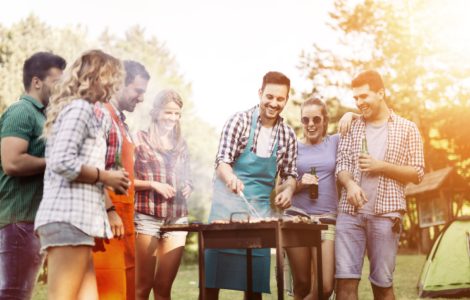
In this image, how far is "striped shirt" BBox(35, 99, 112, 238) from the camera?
3.18 meters

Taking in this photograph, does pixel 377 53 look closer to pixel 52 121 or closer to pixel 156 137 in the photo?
pixel 156 137

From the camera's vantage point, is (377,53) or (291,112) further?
(291,112)

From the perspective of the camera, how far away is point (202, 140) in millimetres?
27891

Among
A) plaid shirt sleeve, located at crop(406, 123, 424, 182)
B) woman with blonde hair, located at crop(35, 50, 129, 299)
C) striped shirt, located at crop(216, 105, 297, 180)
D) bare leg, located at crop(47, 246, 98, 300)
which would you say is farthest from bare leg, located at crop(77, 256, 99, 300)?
plaid shirt sleeve, located at crop(406, 123, 424, 182)

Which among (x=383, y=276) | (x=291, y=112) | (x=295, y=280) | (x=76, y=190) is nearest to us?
(x=76, y=190)

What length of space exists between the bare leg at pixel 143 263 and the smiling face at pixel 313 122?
6.10 ft

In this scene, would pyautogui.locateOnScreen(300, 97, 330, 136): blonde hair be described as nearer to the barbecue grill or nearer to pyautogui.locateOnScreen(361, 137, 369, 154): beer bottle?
pyautogui.locateOnScreen(361, 137, 369, 154): beer bottle

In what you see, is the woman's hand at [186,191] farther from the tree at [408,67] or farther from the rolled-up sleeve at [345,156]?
the tree at [408,67]

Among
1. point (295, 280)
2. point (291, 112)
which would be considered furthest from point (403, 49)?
point (295, 280)

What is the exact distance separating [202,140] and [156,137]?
898 inches

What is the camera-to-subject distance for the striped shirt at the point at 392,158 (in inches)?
192

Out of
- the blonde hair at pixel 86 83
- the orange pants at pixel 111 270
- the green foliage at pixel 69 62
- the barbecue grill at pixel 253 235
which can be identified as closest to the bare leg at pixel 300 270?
the barbecue grill at pixel 253 235

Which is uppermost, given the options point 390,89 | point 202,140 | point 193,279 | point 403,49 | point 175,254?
point 403,49

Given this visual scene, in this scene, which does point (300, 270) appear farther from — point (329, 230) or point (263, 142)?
point (263, 142)
